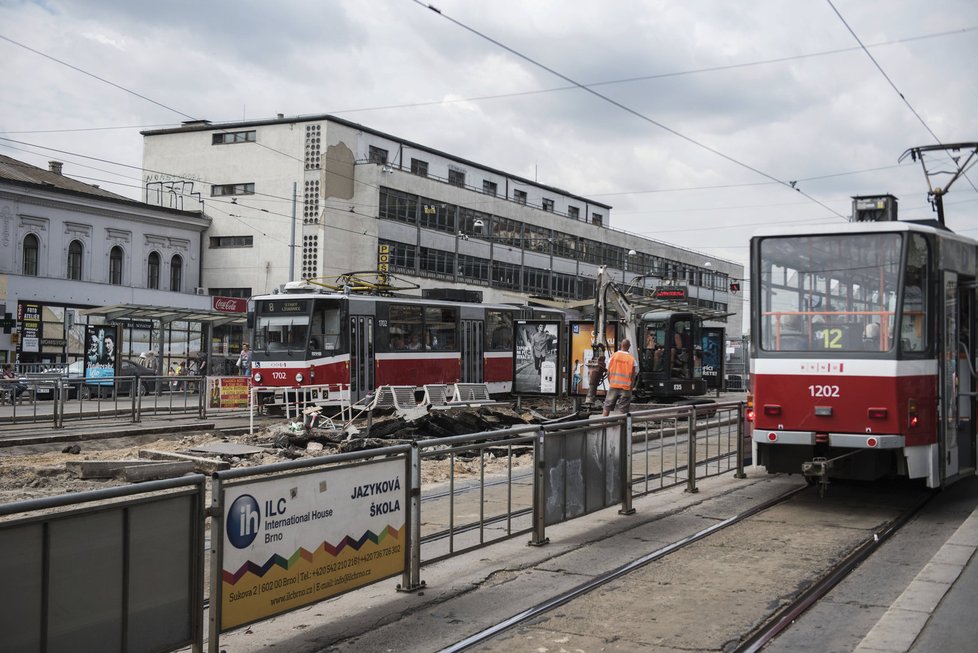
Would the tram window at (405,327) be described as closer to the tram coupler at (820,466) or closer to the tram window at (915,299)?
the tram coupler at (820,466)

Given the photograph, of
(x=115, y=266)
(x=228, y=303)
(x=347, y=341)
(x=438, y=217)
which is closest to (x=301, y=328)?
(x=347, y=341)

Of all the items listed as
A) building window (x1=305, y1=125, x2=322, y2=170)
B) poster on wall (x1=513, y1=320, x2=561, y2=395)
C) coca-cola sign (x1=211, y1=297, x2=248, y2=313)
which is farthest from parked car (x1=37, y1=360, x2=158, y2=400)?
building window (x1=305, y1=125, x2=322, y2=170)

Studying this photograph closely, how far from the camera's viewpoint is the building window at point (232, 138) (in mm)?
54000

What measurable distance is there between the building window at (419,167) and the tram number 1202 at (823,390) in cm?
4884

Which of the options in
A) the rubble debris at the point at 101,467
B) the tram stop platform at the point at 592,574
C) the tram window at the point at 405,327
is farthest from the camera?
the tram window at the point at 405,327

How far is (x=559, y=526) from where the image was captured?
10328 millimetres

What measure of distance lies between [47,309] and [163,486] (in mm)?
38211

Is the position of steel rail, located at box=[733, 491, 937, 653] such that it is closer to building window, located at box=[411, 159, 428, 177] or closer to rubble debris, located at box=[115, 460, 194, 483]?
rubble debris, located at box=[115, 460, 194, 483]

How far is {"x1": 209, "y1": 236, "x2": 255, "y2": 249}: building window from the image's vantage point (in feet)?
171

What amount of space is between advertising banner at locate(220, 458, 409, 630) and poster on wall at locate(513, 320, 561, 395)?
2043 cm

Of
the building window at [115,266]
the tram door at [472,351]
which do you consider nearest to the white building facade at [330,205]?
the building window at [115,266]

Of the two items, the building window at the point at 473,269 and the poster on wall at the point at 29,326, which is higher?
the building window at the point at 473,269

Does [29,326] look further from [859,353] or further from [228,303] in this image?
[859,353]

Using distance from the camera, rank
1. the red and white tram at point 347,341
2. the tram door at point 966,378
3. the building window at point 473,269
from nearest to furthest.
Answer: the tram door at point 966,378
the red and white tram at point 347,341
the building window at point 473,269
